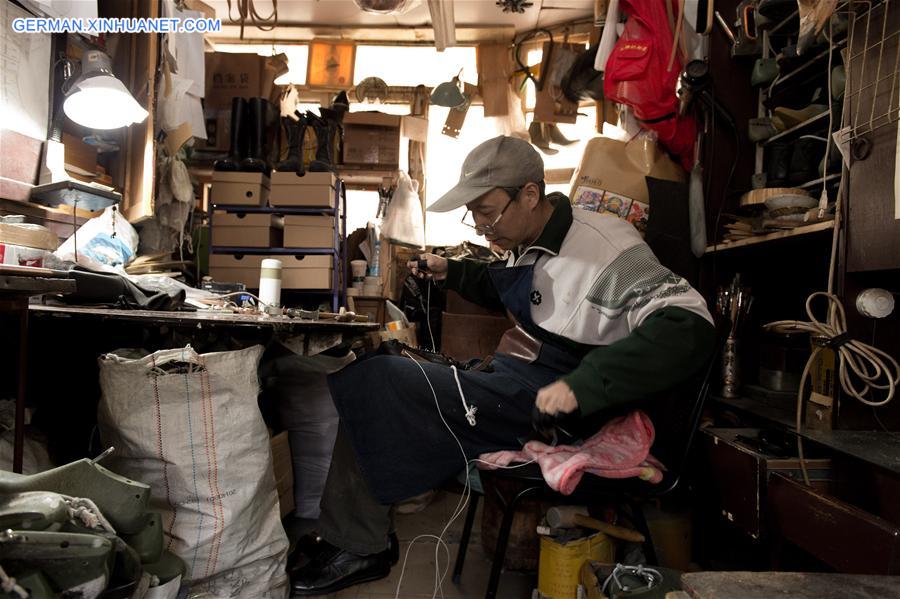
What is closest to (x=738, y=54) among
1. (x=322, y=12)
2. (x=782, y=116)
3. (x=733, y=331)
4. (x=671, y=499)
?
(x=782, y=116)

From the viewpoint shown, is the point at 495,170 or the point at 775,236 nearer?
the point at 495,170

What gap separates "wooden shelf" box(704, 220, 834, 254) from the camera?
66.1 inches

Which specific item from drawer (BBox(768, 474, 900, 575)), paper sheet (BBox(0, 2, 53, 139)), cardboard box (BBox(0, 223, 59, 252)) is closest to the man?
drawer (BBox(768, 474, 900, 575))

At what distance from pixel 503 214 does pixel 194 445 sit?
1030 millimetres

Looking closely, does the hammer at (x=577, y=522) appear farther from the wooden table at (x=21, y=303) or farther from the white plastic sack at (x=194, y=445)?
the wooden table at (x=21, y=303)

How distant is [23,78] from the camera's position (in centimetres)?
251

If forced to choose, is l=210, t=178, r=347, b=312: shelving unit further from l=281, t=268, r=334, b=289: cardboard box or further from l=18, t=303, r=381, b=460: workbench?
l=18, t=303, r=381, b=460: workbench

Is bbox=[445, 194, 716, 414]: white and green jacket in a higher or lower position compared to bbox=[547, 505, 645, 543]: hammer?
higher

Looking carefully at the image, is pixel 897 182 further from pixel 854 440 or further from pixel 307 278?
pixel 307 278

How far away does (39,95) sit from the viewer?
2615 mm

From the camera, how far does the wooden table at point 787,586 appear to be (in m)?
0.72

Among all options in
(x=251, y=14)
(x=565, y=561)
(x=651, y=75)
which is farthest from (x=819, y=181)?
(x=251, y=14)

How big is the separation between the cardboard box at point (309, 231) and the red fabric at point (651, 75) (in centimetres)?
216

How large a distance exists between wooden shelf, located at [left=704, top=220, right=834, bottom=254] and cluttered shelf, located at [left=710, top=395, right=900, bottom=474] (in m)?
0.59
